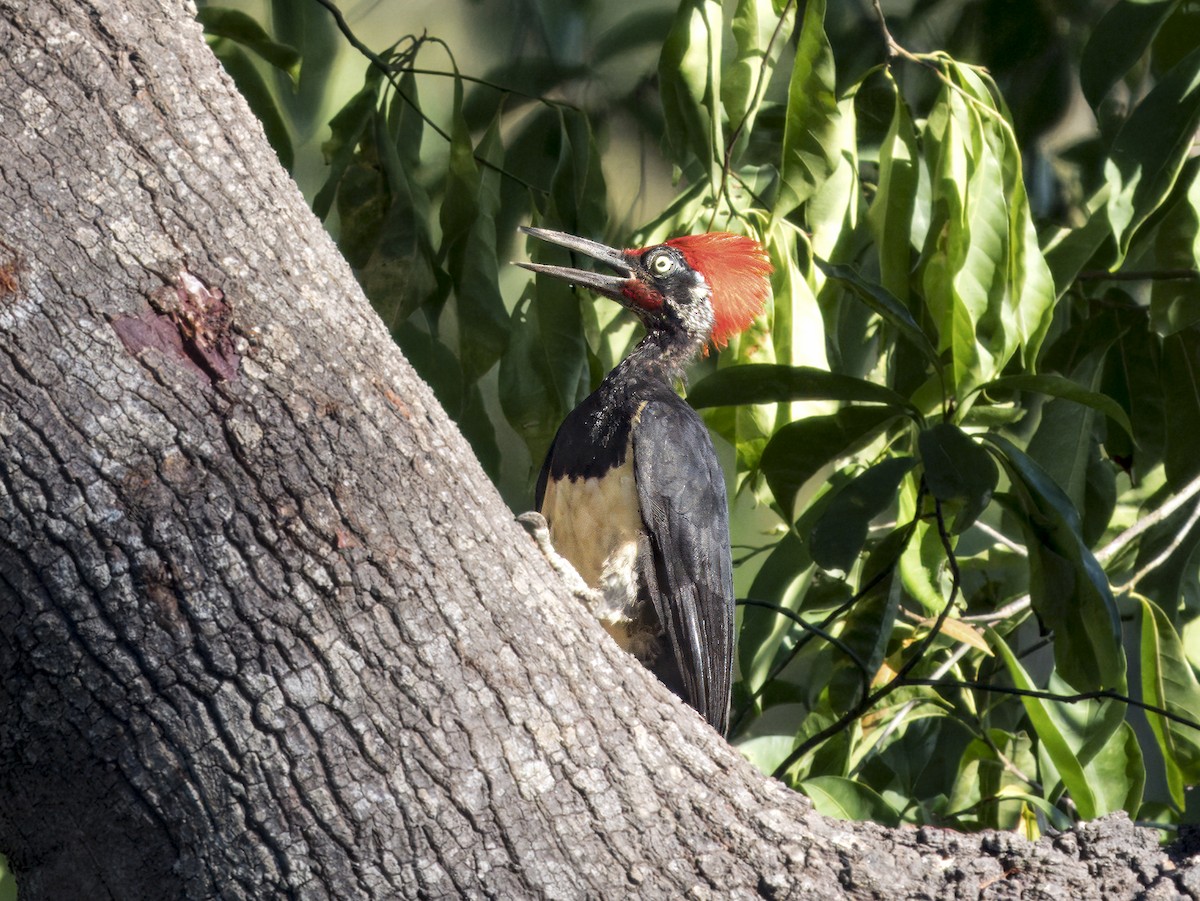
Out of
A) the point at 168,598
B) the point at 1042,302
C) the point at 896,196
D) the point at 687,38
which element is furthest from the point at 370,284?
the point at 168,598

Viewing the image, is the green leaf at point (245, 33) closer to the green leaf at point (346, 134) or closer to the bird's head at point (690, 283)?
the green leaf at point (346, 134)

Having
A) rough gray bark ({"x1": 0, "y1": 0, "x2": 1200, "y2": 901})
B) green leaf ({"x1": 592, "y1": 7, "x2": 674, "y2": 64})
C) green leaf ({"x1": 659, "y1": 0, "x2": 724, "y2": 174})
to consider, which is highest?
green leaf ({"x1": 592, "y1": 7, "x2": 674, "y2": 64})

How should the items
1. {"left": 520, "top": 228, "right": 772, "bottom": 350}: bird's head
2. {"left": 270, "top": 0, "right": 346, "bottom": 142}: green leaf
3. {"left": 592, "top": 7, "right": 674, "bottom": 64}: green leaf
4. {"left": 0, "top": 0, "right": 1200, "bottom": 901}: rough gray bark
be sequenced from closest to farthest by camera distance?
{"left": 0, "top": 0, "right": 1200, "bottom": 901}: rough gray bark → {"left": 520, "top": 228, "right": 772, "bottom": 350}: bird's head → {"left": 270, "top": 0, "right": 346, "bottom": 142}: green leaf → {"left": 592, "top": 7, "right": 674, "bottom": 64}: green leaf

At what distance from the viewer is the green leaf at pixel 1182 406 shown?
8.23ft

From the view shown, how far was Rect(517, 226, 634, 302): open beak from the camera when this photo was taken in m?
2.37

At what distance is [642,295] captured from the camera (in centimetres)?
268

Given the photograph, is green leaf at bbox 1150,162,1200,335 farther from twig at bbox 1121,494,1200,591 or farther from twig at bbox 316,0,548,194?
twig at bbox 316,0,548,194

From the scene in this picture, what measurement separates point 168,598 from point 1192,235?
1885 mm

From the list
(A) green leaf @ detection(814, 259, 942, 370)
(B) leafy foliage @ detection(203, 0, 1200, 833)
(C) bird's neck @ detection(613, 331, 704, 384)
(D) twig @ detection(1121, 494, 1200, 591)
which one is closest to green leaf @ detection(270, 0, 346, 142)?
(B) leafy foliage @ detection(203, 0, 1200, 833)

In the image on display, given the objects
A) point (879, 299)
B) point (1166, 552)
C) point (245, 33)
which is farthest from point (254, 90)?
point (1166, 552)

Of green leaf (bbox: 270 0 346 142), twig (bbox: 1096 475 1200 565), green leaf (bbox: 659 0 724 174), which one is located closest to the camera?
green leaf (bbox: 659 0 724 174)

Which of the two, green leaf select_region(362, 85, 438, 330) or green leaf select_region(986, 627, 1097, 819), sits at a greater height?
green leaf select_region(362, 85, 438, 330)

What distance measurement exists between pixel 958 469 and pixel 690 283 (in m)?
0.98

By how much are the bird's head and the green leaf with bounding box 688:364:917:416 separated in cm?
58
